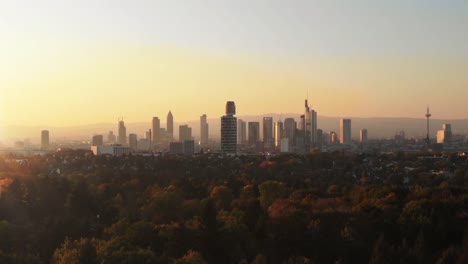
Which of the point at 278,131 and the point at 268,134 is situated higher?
the point at 278,131

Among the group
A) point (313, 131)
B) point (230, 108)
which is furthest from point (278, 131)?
point (230, 108)

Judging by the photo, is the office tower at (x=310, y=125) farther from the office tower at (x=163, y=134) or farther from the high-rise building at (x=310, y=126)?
the office tower at (x=163, y=134)

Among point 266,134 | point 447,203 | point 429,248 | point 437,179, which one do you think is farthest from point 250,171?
point 266,134

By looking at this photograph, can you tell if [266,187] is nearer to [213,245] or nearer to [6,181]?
[213,245]

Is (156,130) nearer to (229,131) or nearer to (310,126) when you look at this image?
(310,126)

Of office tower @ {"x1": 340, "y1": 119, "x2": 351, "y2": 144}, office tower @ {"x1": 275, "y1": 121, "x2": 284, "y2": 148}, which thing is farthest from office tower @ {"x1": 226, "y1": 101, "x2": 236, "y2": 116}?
office tower @ {"x1": 340, "y1": 119, "x2": 351, "y2": 144}

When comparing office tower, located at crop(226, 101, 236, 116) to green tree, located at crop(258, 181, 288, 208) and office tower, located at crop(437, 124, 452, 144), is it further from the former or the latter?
office tower, located at crop(437, 124, 452, 144)

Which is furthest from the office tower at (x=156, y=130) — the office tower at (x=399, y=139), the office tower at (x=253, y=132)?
the office tower at (x=399, y=139)
